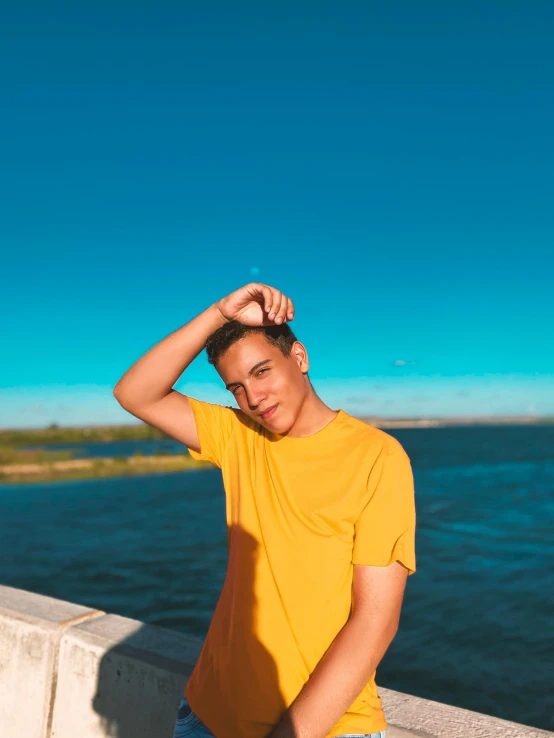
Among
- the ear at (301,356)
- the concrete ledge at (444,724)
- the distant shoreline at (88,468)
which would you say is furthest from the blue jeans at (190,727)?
the distant shoreline at (88,468)

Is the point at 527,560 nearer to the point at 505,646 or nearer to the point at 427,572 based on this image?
the point at 427,572

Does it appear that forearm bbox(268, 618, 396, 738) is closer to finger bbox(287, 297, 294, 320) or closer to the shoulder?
the shoulder

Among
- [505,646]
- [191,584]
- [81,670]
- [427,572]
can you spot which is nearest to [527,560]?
[427,572]

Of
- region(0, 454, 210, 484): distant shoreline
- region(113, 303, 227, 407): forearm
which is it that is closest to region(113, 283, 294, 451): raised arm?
region(113, 303, 227, 407): forearm

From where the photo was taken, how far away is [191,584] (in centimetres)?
1405

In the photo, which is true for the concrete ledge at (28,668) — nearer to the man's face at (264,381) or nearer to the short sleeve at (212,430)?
the short sleeve at (212,430)

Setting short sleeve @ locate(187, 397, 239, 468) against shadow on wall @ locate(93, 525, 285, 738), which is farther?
short sleeve @ locate(187, 397, 239, 468)

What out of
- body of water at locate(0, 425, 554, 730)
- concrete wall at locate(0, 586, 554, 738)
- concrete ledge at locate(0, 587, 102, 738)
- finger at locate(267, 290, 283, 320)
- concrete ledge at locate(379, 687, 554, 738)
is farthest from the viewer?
body of water at locate(0, 425, 554, 730)

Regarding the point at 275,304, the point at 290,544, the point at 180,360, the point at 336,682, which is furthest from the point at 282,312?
the point at 336,682

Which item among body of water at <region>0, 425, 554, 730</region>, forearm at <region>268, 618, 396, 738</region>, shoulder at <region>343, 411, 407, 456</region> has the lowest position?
body of water at <region>0, 425, 554, 730</region>

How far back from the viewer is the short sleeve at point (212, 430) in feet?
7.89

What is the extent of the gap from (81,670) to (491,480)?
1585 inches

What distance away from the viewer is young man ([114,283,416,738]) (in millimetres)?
1738

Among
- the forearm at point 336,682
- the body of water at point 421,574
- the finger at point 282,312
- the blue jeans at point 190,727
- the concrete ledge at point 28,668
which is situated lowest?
the body of water at point 421,574
